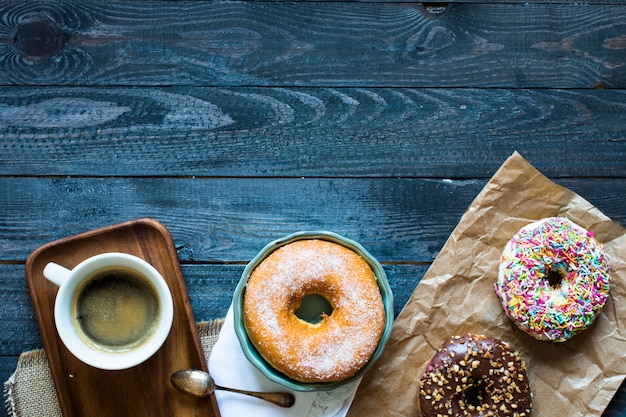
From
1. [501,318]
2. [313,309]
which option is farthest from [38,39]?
[501,318]

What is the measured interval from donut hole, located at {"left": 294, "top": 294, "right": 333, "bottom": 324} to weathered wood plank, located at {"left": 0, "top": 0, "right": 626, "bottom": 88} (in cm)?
56

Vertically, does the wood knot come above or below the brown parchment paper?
above

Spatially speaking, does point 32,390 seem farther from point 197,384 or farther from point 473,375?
point 473,375

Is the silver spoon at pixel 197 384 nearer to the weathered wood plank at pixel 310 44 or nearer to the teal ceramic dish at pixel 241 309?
the teal ceramic dish at pixel 241 309

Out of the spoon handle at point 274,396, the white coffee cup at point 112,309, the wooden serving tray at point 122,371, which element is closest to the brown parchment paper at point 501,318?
the spoon handle at point 274,396

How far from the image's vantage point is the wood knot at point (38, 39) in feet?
5.65

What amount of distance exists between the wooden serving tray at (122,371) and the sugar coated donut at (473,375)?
1.75 ft

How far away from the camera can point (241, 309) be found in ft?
5.17

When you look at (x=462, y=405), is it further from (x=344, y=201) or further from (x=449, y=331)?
(x=344, y=201)

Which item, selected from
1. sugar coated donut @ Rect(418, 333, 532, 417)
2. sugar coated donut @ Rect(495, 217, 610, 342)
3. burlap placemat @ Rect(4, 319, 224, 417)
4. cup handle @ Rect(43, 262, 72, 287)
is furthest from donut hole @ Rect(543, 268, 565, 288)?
cup handle @ Rect(43, 262, 72, 287)

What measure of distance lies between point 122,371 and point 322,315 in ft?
1.65

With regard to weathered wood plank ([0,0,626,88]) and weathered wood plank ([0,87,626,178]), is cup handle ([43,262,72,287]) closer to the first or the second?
weathered wood plank ([0,87,626,178])

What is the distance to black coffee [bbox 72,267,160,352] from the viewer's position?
1550mm

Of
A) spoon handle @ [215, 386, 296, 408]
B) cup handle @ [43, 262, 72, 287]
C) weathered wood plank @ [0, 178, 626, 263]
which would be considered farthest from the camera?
weathered wood plank @ [0, 178, 626, 263]
